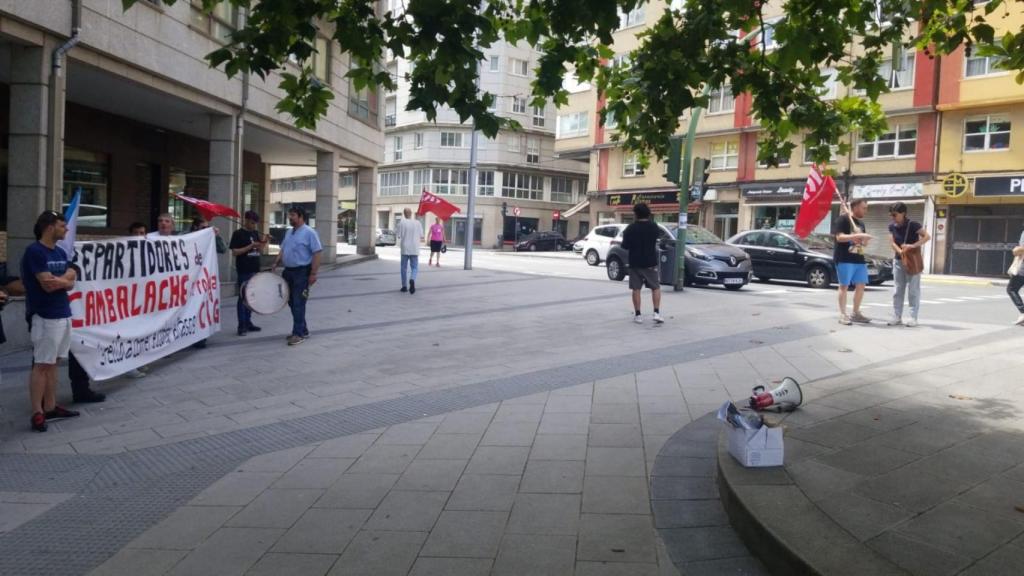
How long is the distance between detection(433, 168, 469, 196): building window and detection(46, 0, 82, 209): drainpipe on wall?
53695 millimetres

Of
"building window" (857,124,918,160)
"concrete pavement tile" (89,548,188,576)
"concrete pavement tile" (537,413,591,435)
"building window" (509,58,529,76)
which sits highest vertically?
"building window" (509,58,529,76)

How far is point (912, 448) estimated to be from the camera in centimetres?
464

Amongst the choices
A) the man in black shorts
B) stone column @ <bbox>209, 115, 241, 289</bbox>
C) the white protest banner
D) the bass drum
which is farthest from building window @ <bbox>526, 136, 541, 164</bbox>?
the white protest banner

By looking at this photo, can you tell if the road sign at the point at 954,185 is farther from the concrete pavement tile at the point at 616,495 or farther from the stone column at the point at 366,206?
the concrete pavement tile at the point at 616,495

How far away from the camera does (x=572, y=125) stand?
51.0 metres

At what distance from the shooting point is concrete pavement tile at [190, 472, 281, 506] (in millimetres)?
4418

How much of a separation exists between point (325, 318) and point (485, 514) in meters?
8.54

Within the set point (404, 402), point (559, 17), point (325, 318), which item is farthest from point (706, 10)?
point (325, 318)

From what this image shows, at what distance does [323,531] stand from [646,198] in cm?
4294

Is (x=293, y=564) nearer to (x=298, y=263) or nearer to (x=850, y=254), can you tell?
(x=298, y=263)

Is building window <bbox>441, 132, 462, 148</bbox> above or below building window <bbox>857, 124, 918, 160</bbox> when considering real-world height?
above

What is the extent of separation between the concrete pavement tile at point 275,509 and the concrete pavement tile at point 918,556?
2940 mm

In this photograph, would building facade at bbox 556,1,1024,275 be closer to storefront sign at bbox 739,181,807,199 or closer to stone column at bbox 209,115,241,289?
storefront sign at bbox 739,181,807,199

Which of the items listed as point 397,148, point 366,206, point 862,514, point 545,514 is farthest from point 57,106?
point 397,148
